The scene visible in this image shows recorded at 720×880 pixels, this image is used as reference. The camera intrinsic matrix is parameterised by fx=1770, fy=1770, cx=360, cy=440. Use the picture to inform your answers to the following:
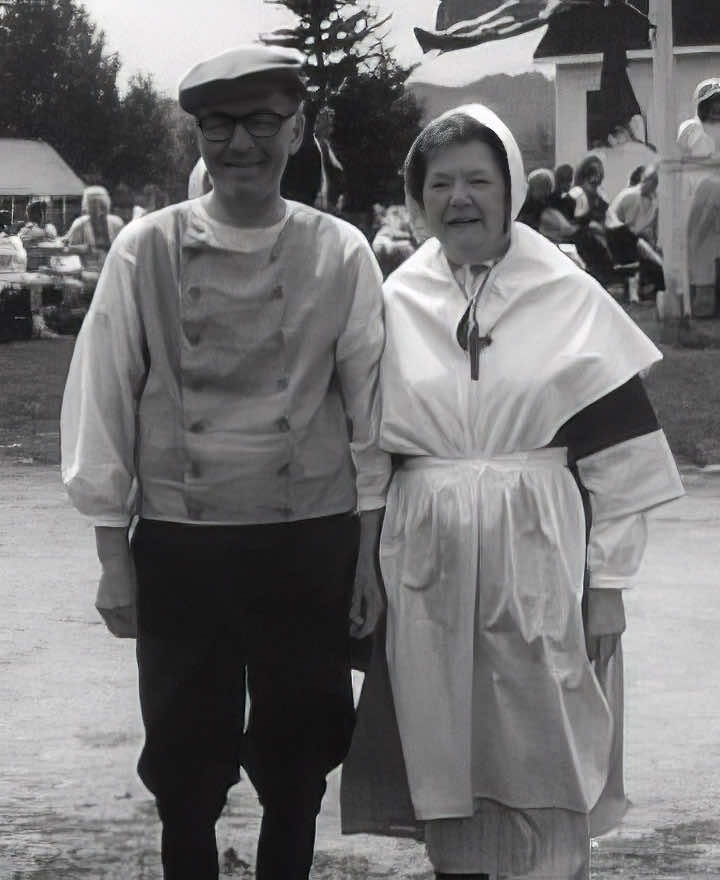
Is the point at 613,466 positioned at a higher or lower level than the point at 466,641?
higher

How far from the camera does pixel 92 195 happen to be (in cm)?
1077

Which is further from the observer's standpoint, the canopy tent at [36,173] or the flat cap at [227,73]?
the canopy tent at [36,173]

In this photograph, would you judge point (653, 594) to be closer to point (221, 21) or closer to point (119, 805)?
point (119, 805)

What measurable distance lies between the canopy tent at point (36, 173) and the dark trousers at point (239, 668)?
8012mm

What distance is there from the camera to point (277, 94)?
3020 millimetres

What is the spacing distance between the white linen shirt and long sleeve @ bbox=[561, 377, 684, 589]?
17.1 inches

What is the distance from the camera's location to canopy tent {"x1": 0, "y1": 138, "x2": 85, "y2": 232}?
35.6ft

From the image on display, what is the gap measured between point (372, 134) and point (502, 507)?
7.07 m

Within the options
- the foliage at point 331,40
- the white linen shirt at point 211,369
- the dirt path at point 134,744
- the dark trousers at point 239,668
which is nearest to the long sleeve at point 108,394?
the white linen shirt at point 211,369

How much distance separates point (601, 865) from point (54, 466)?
6340 mm

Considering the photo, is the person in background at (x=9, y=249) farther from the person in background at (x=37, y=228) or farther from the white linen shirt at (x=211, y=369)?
the white linen shirt at (x=211, y=369)

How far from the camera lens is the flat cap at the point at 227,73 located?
2984 millimetres

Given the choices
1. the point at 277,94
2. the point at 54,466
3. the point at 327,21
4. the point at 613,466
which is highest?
the point at 327,21

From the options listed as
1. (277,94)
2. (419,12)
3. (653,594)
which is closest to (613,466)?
(277,94)
